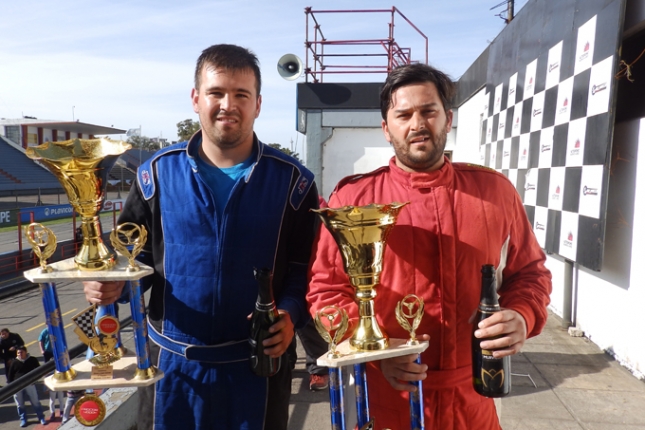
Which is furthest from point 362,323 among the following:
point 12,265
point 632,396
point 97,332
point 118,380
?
point 12,265

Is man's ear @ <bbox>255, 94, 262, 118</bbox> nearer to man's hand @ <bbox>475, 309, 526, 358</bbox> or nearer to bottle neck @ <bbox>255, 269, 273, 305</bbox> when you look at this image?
bottle neck @ <bbox>255, 269, 273, 305</bbox>

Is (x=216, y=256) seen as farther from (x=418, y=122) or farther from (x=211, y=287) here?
(x=418, y=122)

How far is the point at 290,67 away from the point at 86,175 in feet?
25.4

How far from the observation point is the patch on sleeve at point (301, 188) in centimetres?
197

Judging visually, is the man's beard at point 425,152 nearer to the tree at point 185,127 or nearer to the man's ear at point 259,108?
the man's ear at point 259,108

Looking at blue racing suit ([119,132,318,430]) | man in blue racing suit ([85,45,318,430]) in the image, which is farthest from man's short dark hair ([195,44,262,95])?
blue racing suit ([119,132,318,430])

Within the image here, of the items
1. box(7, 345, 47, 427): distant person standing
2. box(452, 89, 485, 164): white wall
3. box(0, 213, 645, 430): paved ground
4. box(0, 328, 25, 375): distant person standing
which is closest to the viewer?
box(0, 213, 645, 430): paved ground

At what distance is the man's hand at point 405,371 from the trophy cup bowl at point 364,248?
0.27 feet

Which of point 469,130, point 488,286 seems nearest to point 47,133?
point 469,130

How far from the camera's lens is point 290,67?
9.02m

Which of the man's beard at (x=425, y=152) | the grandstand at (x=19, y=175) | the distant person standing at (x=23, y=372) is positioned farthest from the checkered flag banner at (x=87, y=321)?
the grandstand at (x=19, y=175)

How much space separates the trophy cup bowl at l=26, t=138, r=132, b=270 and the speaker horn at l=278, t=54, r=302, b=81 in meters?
7.43

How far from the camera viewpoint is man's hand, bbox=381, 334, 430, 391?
4.96 feet

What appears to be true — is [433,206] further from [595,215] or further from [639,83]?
[639,83]
